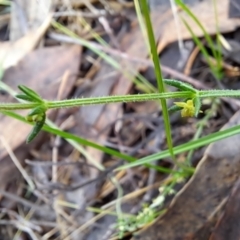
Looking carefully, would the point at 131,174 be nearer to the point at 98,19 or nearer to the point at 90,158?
the point at 90,158

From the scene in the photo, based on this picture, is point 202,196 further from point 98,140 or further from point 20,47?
point 20,47

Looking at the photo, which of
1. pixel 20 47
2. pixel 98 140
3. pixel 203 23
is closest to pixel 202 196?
pixel 98 140

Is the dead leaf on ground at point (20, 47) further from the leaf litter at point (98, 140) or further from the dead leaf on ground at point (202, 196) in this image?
the dead leaf on ground at point (202, 196)

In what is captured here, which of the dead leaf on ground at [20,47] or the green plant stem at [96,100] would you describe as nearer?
the green plant stem at [96,100]

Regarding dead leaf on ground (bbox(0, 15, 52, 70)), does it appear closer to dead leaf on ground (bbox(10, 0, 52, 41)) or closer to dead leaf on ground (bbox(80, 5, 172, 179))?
dead leaf on ground (bbox(10, 0, 52, 41))

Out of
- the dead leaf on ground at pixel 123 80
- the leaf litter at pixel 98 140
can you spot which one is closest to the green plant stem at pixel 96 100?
the leaf litter at pixel 98 140
